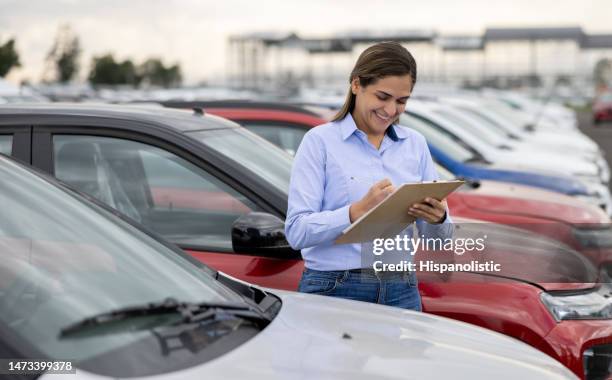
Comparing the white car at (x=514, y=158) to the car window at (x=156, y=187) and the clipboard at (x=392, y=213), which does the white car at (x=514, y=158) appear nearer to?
the car window at (x=156, y=187)

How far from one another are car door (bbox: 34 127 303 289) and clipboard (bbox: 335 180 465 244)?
705 millimetres

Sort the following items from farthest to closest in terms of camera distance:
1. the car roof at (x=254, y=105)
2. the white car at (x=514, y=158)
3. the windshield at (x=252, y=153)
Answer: the white car at (x=514, y=158)
the car roof at (x=254, y=105)
the windshield at (x=252, y=153)

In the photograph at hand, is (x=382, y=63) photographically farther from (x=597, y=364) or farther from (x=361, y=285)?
(x=597, y=364)

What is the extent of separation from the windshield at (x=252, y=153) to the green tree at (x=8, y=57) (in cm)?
2440

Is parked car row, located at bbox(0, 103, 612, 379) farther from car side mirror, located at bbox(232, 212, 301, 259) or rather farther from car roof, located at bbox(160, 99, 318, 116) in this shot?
car roof, located at bbox(160, 99, 318, 116)

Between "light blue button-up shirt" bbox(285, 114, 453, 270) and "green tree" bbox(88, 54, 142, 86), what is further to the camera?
"green tree" bbox(88, 54, 142, 86)

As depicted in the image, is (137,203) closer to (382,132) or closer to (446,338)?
(382,132)

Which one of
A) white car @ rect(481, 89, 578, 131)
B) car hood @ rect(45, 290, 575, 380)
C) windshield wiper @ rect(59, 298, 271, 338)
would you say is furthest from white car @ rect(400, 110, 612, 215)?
white car @ rect(481, 89, 578, 131)

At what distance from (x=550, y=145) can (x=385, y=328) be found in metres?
12.6

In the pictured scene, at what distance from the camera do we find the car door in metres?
3.89

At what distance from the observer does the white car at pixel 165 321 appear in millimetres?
2098

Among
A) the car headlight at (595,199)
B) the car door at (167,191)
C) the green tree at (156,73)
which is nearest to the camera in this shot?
the car door at (167,191)

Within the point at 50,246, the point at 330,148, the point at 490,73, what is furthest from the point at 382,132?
the point at 490,73

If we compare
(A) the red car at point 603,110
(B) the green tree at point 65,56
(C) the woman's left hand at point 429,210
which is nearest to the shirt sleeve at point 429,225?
(C) the woman's left hand at point 429,210
